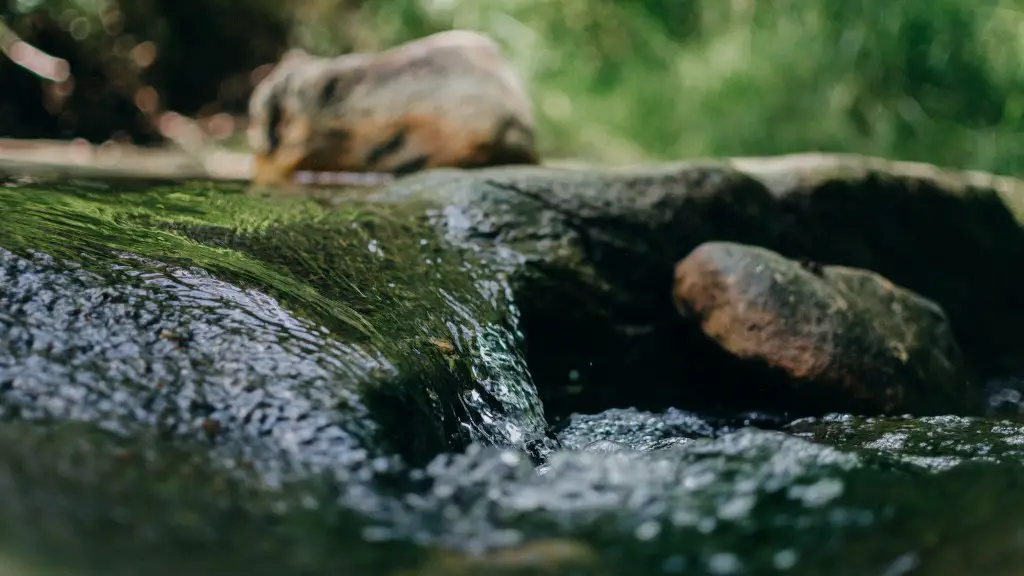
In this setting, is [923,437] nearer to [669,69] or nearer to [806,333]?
[806,333]

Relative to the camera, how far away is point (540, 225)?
283cm

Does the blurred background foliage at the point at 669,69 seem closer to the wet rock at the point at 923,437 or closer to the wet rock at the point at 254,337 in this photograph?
the wet rock at the point at 923,437

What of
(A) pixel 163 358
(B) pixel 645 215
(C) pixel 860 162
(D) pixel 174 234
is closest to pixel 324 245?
(D) pixel 174 234

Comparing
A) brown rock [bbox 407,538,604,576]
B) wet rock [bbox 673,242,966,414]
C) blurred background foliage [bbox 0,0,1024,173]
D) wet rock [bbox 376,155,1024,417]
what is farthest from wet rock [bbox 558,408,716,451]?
blurred background foliage [bbox 0,0,1024,173]

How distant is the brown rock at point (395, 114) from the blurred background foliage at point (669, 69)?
1.20 m

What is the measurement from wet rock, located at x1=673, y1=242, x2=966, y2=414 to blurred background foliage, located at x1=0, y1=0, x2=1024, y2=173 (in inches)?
101

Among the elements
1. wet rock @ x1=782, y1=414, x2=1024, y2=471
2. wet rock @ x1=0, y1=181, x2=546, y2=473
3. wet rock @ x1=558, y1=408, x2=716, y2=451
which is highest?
wet rock @ x1=0, y1=181, x2=546, y2=473

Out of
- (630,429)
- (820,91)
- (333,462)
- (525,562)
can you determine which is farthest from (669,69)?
(525,562)

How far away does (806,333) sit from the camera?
2.72 m

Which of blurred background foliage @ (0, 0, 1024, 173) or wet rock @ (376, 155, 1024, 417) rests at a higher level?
blurred background foliage @ (0, 0, 1024, 173)

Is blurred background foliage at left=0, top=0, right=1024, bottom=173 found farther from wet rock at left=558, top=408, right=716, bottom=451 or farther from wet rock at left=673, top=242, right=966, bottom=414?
wet rock at left=558, top=408, right=716, bottom=451

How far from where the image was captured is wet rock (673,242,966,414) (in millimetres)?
2711

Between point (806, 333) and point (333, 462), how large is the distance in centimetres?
180

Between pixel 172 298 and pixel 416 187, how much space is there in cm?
136
